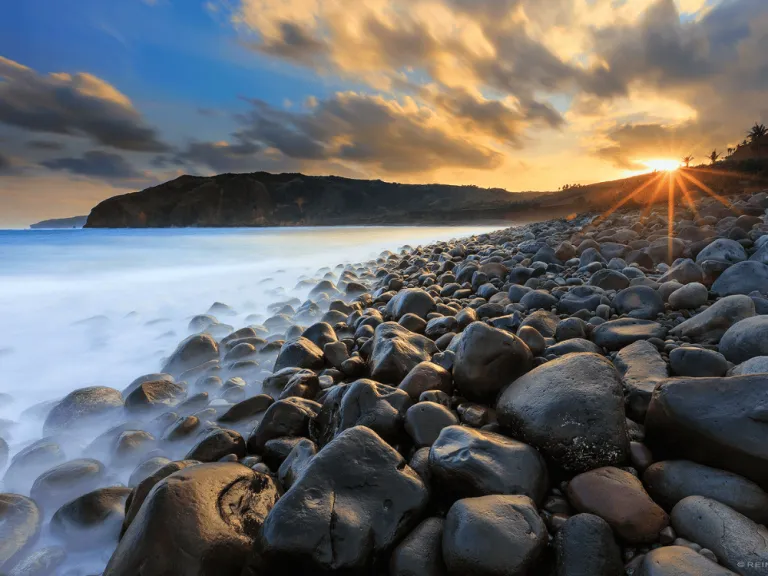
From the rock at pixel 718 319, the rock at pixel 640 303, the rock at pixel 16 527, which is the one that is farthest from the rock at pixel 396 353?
the rock at pixel 16 527

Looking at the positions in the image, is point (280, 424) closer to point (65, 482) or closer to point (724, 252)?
point (65, 482)

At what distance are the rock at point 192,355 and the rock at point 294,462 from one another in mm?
2060

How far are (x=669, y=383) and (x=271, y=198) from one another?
86802 millimetres

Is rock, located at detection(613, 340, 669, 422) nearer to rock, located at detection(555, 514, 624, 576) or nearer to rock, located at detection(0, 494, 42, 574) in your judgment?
rock, located at detection(555, 514, 624, 576)

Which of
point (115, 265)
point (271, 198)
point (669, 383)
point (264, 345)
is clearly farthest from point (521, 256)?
point (271, 198)

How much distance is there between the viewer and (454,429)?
67.1 inches

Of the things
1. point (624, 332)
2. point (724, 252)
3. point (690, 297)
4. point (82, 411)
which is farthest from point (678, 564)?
point (724, 252)

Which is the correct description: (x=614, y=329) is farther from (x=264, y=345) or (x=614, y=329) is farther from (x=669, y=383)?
(x=264, y=345)

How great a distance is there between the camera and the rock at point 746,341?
6.37 ft

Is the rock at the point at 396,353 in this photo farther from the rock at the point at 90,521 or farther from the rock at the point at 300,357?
the rock at the point at 90,521

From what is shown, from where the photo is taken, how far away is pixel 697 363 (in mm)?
1942

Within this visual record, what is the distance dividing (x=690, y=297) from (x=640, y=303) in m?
0.36

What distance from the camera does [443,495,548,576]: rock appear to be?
47.0 inches

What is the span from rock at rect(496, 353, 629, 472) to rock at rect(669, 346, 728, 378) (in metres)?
0.51
